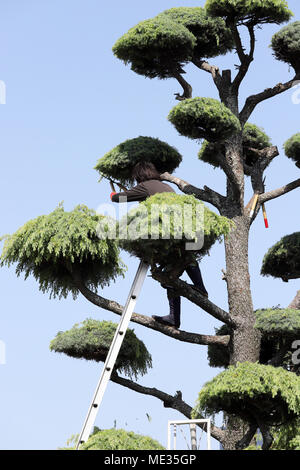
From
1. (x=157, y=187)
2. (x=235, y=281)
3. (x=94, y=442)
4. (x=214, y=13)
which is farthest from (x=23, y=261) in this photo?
(x=214, y=13)

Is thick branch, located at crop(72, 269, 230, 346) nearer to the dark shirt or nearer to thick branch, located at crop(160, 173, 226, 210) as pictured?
the dark shirt

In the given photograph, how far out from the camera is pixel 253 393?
7242mm

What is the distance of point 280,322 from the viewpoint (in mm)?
8852

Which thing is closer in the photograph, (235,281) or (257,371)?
(257,371)

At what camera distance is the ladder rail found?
24.5 feet

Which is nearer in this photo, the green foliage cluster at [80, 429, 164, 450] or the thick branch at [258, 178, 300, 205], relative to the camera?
the green foliage cluster at [80, 429, 164, 450]

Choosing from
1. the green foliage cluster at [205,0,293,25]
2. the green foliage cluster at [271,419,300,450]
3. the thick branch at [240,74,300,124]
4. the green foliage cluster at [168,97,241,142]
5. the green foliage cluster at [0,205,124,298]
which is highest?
the green foliage cluster at [205,0,293,25]

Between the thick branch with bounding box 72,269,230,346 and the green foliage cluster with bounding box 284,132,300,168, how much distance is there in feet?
9.51

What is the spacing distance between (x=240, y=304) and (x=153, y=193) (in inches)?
75.3

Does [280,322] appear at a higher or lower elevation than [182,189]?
lower

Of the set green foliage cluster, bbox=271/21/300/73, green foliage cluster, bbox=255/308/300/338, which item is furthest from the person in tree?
green foliage cluster, bbox=271/21/300/73

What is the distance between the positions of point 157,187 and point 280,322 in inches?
85.3
